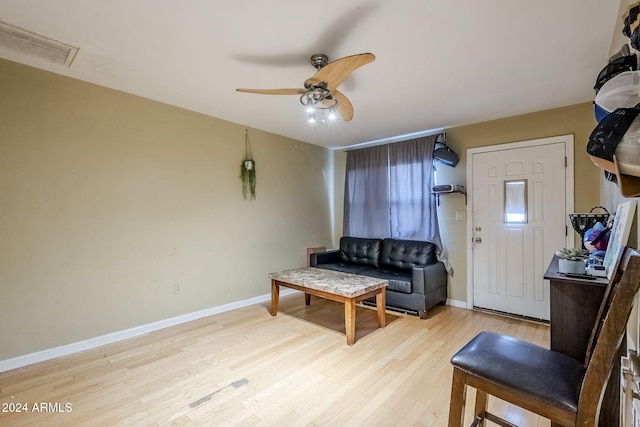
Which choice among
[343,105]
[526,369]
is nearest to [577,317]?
[526,369]

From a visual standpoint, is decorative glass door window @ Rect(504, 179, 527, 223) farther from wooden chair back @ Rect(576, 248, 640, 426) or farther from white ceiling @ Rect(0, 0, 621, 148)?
wooden chair back @ Rect(576, 248, 640, 426)

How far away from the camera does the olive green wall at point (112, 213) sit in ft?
7.72

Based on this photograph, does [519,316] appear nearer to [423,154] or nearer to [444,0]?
[423,154]

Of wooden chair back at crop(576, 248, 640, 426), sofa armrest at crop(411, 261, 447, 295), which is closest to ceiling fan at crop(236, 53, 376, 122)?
wooden chair back at crop(576, 248, 640, 426)

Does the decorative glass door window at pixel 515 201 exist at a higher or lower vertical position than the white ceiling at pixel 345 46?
lower

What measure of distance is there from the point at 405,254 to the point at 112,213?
353 cm

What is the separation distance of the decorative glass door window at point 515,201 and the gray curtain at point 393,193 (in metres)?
0.85

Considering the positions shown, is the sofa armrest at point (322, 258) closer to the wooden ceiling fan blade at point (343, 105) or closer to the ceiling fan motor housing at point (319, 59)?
the wooden ceiling fan blade at point (343, 105)

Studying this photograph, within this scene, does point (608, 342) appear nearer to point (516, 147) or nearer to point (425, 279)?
point (425, 279)

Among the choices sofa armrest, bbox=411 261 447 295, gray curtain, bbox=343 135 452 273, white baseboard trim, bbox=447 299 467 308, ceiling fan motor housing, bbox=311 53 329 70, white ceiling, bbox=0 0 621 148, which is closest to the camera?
white ceiling, bbox=0 0 621 148

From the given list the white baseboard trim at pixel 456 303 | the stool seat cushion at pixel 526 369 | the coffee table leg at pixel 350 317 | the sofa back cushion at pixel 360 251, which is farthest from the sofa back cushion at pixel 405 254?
the stool seat cushion at pixel 526 369

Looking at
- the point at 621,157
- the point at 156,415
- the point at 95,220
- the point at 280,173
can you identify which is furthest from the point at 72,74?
the point at 621,157

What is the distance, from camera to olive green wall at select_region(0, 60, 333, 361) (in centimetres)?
235

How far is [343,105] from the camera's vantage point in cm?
244
